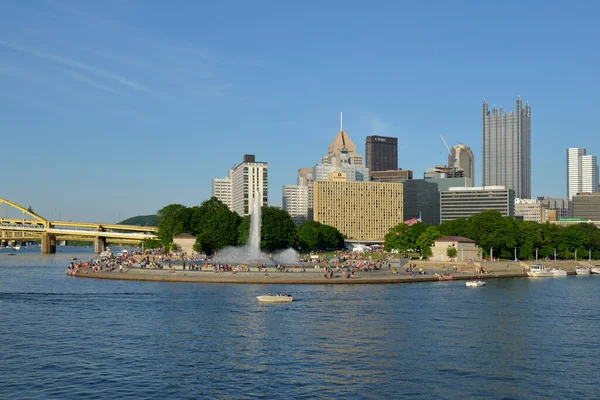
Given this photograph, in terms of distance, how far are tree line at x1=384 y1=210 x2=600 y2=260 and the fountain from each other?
88.9 ft

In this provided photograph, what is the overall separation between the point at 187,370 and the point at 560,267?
114572 mm

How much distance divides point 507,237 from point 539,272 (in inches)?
753

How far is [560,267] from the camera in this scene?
141m

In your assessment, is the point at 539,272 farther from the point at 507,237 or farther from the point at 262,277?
the point at 262,277

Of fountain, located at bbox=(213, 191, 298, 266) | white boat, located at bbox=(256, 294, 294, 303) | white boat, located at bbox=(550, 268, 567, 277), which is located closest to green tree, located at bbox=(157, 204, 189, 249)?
fountain, located at bbox=(213, 191, 298, 266)

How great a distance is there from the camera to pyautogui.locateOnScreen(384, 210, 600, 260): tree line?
466 ft

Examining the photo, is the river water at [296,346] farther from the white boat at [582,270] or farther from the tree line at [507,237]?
the tree line at [507,237]

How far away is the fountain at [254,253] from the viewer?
431ft

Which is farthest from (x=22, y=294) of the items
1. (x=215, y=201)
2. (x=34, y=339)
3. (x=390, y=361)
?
(x=215, y=201)

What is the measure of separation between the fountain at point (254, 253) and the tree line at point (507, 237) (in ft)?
88.9

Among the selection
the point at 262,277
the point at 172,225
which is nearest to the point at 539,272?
the point at 262,277

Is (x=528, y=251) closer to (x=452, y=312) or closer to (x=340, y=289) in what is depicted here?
(x=340, y=289)

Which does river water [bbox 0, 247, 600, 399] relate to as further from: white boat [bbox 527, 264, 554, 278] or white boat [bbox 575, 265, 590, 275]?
white boat [bbox 575, 265, 590, 275]

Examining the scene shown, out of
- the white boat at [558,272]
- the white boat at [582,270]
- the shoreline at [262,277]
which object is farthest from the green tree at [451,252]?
the white boat at [582,270]
